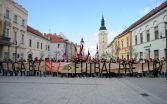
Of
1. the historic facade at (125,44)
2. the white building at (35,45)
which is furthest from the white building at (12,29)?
the historic facade at (125,44)

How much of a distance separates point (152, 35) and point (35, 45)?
90.5 ft

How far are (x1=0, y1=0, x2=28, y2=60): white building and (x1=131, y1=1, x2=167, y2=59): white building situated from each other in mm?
20835

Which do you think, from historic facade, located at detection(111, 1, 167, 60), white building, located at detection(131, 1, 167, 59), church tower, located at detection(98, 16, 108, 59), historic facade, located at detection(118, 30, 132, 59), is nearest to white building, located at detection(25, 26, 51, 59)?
historic facade, located at detection(118, 30, 132, 59)

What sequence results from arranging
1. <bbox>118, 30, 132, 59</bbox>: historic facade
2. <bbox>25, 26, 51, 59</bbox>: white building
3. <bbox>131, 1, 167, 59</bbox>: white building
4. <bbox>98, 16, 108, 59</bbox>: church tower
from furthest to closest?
<bbox>98, 16, 108, 59</bbox>: church tower < <bbox>118, 30, 132, 59</bbox>: historic facade < <bbox>25, 26, 51, 59</bbox>: white building < <bbox>131, 1, 167, 59</bbox>: white building

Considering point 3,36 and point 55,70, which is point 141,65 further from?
point 3,36

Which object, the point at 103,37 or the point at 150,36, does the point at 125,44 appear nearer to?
the point at 150,36

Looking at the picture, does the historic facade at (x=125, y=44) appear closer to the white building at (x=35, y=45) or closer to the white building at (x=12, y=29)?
the white building at (x=35, y=45)

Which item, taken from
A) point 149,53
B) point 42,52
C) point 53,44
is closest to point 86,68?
point 149,53

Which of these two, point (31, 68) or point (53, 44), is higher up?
point (53, 44)

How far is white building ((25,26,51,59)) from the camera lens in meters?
47.3

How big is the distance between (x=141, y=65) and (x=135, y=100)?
13.1 metres

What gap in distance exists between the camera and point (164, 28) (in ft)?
98.7

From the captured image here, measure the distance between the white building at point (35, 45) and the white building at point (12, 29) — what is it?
10.6 feet

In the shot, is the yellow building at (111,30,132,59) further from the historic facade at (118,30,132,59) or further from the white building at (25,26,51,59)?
the white building at (25,26,51,59)
